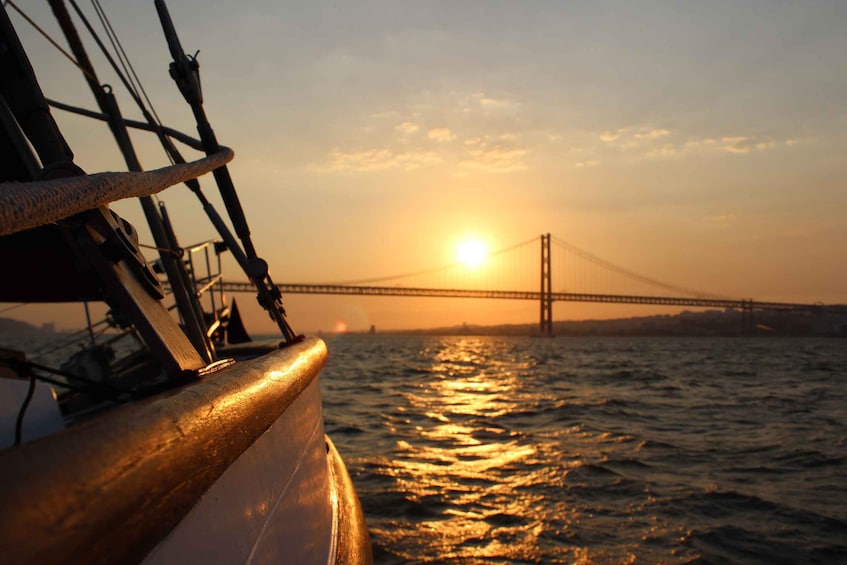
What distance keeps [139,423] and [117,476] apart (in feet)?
0.32

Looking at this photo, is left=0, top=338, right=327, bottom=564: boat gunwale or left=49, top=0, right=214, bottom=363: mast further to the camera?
left=49, top=0, right=214, bottom=363: mast

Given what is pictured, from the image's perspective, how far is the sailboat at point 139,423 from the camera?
0.63 metres

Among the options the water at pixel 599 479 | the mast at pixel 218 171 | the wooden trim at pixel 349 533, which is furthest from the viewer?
the water at pixel 599 479

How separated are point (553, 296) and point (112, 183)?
68.9m

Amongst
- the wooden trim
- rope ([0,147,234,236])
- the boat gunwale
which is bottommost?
the wooden trim

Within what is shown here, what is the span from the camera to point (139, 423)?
0.78m

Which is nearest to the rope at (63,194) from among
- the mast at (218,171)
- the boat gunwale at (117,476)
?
the boat gunwale at (117,476)

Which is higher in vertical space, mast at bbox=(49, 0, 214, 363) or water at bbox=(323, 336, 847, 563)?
mast at bbox=(49, 0, 214, 363)

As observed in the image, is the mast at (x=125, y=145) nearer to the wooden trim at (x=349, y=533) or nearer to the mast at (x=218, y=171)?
the mast at (x=218, y=171)

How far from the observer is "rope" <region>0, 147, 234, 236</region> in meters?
0.75

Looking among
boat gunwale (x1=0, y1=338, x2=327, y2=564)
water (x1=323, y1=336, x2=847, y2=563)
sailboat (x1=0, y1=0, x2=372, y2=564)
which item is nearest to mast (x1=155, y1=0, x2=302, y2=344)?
sailboat (x1=0, y1=0, x2=372, y2=564)

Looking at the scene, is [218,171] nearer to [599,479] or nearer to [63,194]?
[63,194]

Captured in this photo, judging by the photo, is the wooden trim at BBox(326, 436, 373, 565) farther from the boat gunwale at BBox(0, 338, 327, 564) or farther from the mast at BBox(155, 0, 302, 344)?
the boat gunwale at BBox(0, 338, 327, 564)

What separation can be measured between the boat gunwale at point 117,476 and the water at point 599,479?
3754 millimetres
